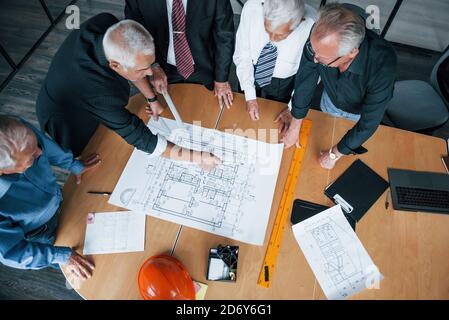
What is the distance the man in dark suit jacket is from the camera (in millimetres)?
1653

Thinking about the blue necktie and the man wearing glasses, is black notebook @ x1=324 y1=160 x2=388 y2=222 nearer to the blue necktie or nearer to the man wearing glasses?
the man wearing glasses

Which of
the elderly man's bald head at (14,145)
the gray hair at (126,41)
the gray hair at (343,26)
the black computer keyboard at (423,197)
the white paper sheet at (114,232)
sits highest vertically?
the gray hair at (343,26)

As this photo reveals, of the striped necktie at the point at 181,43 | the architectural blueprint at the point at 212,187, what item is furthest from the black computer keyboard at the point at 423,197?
the striped necktie at the point at 181,43

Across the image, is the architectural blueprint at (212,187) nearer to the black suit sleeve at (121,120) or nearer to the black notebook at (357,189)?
the black suit sleeve at (121,120)

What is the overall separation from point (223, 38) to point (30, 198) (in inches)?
49.1

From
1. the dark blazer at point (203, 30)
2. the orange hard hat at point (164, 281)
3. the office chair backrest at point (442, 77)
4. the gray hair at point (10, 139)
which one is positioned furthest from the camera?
the office chair backrest at point (442, 77)

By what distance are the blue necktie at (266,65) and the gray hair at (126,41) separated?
26.5 inches

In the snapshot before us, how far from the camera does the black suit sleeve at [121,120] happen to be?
1386 millimetres

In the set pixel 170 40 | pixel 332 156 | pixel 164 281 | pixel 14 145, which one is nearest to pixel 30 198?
pixel 14 145

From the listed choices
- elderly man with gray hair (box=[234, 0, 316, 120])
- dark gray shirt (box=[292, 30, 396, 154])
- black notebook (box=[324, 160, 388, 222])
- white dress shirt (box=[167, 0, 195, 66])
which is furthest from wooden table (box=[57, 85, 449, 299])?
white dress shirt (box=[167, 0, 195, 66])

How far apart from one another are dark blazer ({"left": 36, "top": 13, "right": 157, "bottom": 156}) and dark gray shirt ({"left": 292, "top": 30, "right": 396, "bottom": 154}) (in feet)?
2.53

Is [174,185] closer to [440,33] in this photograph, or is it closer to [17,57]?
[17,57]

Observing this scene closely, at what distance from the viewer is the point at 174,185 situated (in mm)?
1539

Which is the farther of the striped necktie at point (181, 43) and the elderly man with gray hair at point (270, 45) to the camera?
the striped necktie at point (181, 43)
